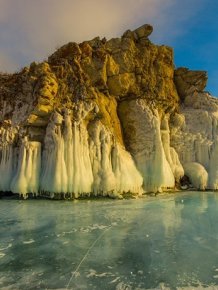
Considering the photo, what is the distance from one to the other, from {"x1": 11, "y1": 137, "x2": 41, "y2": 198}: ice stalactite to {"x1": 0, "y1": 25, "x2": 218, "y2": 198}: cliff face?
46mm

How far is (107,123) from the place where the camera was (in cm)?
2003

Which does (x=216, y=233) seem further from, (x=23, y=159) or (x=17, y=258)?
(x=23, y=159)

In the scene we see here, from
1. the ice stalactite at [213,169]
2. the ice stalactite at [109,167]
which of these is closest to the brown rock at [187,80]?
the ice stalactite at [213,169]

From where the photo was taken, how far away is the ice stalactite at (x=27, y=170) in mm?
16594

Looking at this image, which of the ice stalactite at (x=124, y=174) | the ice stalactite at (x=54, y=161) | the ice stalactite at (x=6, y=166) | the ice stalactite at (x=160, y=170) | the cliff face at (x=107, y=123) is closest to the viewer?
the ice stalactite at (x=54, y=161)

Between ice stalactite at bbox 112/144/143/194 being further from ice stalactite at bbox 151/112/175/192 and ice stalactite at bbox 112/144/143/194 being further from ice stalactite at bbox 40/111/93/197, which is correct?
ice stalactite at bbox 40/111/93/197

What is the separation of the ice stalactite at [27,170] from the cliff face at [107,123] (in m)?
0.05

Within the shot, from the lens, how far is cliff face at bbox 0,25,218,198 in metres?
17.2

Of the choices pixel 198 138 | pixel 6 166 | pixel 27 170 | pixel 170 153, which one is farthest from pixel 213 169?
pixel 6 166

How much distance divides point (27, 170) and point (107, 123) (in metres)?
5.40

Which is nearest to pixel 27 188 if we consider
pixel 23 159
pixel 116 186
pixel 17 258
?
pixel 23 159

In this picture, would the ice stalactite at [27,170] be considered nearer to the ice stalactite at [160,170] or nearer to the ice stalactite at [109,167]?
the ice stalactite at [109,167]

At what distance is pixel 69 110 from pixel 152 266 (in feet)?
40.7

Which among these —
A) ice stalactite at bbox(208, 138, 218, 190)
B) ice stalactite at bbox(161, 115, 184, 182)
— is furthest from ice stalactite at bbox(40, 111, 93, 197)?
ice stalactite at bbox(208, 138, 218, 190)
